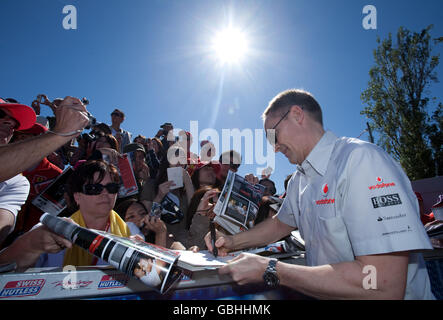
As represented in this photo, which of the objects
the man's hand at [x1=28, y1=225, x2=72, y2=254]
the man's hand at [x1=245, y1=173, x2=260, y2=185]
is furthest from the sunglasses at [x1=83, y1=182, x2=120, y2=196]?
the man's hand at [x1=245, y1=173, x2=260, y2=185]

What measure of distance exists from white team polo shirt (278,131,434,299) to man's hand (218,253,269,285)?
463 mm

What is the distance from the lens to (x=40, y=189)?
276cm

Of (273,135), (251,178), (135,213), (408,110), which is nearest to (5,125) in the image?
(135,213)

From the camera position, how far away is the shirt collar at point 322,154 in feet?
5.28

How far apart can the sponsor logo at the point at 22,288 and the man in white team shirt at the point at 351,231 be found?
763mm

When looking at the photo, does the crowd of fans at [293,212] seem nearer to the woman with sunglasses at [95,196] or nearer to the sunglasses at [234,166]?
the woman with sunglasses at [95,196]

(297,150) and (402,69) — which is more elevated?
(402,69)

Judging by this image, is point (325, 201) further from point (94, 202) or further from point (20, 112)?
point (20, 112)

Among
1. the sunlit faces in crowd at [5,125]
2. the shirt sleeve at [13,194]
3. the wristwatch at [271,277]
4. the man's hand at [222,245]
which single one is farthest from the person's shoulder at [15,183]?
the wristwatch at [271,277]

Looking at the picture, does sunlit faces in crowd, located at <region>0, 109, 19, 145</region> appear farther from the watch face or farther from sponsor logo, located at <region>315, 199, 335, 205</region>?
sponsor logo, located at <region>315, 199, 335, 205</region>

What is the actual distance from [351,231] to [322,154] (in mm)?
582
